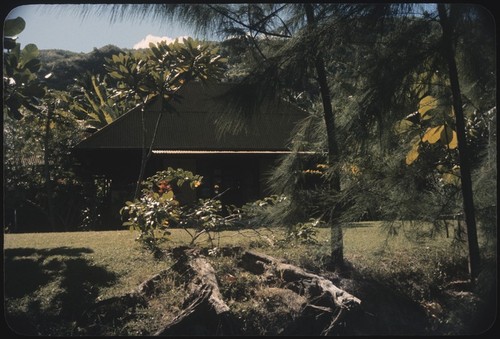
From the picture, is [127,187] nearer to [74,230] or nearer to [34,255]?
[74,230]

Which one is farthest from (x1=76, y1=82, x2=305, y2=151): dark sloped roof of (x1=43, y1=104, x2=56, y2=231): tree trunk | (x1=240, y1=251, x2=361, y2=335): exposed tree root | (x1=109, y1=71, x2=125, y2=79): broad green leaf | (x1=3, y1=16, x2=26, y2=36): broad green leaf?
(x1=3, y1=16, x2=26, y2=36): broad green leaf

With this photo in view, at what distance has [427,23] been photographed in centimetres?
382

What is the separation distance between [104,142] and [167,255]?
171cm

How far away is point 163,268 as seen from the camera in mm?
4379

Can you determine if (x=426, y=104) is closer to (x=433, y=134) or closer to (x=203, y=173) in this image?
(x=433, y=134)

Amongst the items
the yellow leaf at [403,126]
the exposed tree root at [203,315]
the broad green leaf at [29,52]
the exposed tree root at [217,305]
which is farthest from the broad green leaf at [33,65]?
the yellow leaf at [403,126]

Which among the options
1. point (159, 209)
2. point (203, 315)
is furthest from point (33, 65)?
point (203, 315)

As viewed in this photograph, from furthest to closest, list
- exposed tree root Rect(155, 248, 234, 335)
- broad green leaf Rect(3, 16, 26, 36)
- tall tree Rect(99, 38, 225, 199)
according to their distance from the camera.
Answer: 1. tall tree Rect(99, 38, 225, 199)
2. exposed tree root Rect(155, 248, 234, 335)
3. broad green leaf Rect(3, 16, 26, 36)

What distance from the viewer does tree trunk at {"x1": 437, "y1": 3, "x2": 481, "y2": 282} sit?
374 cm

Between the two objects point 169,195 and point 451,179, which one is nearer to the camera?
point 451,179

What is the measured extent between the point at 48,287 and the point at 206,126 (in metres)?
1.95

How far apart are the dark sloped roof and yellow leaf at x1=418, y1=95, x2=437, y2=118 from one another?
3.53 ft

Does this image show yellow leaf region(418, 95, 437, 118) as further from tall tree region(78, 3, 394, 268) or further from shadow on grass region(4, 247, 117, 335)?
shadow on grass region(4, 247, 117, 335)

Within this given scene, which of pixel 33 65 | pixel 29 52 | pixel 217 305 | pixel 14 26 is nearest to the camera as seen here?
pixel 14 26
